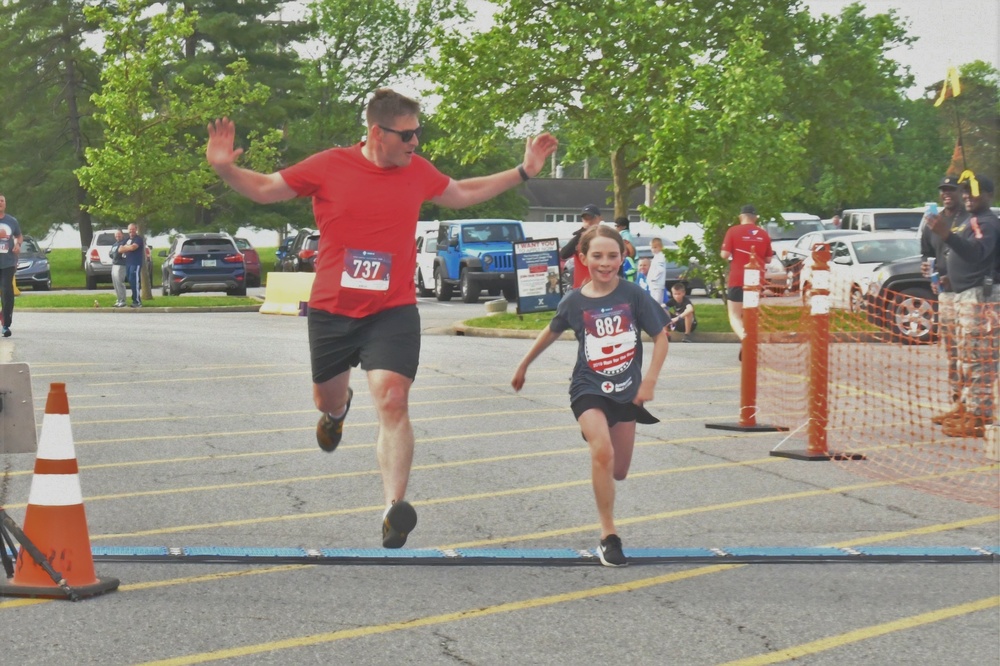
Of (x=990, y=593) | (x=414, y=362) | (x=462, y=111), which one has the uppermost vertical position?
(x=462, y=111)

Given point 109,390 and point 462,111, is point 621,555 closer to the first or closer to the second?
point 109,390

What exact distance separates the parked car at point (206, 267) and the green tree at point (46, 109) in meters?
22.6

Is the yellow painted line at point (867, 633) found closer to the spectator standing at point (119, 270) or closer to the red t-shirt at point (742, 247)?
the red t-shirt at point (742, 247)

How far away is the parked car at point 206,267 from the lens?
125 feet

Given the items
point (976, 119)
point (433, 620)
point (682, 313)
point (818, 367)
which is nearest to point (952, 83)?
point (976, 119)

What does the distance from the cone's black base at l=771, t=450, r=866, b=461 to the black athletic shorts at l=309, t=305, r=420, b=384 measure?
394 cm

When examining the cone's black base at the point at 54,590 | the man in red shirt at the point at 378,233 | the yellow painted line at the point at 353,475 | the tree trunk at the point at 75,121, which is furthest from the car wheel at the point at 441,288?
the cone's black base at the point at 54,590

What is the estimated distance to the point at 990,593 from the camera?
6445 millimetres

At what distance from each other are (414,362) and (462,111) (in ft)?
102

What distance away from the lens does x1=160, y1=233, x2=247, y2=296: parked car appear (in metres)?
38.2

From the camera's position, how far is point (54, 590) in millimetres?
6195

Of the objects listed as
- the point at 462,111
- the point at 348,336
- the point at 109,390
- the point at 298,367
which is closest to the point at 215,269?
the point at 462,111

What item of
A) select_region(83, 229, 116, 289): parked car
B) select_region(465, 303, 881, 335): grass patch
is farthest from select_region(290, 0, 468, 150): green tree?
select_region(465, 303, 881, 335): grass patch

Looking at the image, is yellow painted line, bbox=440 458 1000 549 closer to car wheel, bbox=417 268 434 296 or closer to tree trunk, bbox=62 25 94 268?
car wheel, bbox=417 268 434 296
